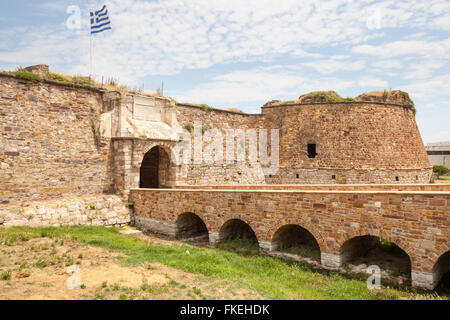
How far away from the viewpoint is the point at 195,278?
7094 mm

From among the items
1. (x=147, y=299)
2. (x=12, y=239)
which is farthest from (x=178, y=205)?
(x=147, y=299)

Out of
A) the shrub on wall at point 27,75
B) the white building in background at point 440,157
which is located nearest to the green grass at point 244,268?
the shrub on wall at point 27,75

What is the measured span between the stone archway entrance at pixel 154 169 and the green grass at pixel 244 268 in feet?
15.8

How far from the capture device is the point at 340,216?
7918 mm

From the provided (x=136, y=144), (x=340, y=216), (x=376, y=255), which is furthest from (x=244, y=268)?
(x=136, y=144)

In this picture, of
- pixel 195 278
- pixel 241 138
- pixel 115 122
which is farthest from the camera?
pixel 241 138

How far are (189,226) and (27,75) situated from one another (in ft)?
26.0

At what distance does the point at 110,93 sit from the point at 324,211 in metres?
9.88

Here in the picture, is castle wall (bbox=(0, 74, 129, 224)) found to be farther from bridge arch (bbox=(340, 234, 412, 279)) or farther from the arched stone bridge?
bridge arch (bbox=(340, 234, 412, 279))

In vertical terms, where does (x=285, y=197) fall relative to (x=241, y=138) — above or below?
below

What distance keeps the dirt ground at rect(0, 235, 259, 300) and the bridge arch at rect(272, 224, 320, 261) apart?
2.98 m

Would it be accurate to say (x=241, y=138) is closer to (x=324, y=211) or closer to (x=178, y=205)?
(x=178, y=205)

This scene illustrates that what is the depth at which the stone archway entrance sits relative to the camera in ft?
50.0

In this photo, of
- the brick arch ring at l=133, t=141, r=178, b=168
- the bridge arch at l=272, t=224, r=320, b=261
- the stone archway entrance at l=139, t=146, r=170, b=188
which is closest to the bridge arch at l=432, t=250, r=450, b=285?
the bridge arch at l=272, t=224, r=320, b=261
